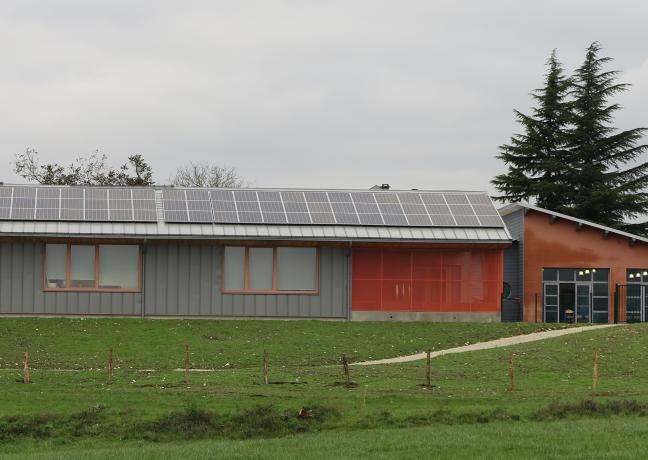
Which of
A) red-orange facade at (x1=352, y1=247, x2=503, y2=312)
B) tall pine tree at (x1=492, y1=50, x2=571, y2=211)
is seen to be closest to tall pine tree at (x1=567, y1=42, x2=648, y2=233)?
tall pine tree at (x1=492, y1=50, x2=571, y2=211)

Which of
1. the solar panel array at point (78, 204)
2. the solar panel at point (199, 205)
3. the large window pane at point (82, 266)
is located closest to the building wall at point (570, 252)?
the solar panel at point (199, 205)

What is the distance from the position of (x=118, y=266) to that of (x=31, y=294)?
3.16 metres

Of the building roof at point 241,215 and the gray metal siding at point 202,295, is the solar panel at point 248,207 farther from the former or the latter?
the gray metal siding at point 202,295

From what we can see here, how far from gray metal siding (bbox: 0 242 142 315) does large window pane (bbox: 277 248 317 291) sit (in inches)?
212

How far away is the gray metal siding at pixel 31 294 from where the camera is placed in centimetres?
3831

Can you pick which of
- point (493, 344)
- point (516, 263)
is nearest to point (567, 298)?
point (516, 263)

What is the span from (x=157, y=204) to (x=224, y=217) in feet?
9.01

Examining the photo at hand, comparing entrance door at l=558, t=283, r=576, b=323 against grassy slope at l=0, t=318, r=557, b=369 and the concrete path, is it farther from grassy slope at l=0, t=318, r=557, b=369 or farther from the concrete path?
grassy slope at l=0, t=318, r=557, b=369

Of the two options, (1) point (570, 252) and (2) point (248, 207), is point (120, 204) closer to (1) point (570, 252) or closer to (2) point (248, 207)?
(2) point (248, 207)

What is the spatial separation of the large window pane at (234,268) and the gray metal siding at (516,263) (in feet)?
42.8

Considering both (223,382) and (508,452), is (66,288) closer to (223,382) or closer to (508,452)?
(223,382)

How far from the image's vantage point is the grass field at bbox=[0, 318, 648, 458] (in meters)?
16.9

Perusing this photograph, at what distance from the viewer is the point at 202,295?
3916 centimetres

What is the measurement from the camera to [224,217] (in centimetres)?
3991
